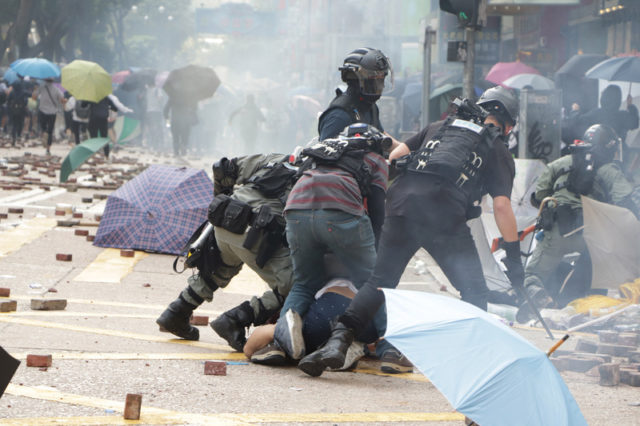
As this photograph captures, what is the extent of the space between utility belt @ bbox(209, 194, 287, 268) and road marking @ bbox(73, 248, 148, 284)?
10.3 feet

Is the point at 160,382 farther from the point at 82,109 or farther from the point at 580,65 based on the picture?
the point at 82,109

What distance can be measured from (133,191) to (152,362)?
17.2 feet

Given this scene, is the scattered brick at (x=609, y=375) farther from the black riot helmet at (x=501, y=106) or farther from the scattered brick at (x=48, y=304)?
the scattered brick at (x=48, y=304)

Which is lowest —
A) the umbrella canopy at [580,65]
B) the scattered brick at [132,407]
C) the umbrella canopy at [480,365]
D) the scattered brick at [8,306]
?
the scattered brick at [8,306]

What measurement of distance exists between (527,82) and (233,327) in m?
12.5

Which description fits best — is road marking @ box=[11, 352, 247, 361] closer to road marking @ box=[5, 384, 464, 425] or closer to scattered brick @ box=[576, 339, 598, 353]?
road marking @ box=[5, 384, 464, 425]

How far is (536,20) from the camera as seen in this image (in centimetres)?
2695

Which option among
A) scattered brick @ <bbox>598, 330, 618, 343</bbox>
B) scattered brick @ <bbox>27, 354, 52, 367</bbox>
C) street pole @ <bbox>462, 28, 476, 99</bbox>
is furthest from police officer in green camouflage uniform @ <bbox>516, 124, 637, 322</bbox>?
scattered brick @ <bbox>27, 354, 52, 367</bbox>

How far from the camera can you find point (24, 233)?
11.4 m

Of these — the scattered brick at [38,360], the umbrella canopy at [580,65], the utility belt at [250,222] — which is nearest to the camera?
the scattered brick at [38,360]

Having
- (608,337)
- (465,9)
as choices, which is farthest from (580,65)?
(608,337)

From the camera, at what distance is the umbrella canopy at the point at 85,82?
2156 centimetres

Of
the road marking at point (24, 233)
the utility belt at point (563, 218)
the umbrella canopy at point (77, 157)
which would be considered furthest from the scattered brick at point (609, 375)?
the umbrella canopy at point (77, 157)

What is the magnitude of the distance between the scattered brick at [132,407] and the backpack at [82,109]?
18.2 meters
